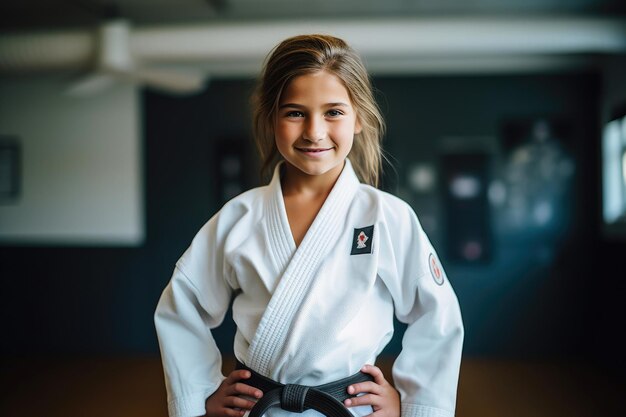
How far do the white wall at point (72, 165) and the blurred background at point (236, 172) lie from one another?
16 millimetres

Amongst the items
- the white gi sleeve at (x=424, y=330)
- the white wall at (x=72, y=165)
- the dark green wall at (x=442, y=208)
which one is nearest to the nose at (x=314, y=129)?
the white gi sleeve at (x=424, y=330)

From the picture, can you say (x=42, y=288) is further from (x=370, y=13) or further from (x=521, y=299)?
(x=521, y=299)

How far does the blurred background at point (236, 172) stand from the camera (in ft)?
13.7

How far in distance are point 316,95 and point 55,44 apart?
3.90m

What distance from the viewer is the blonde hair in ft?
3.38

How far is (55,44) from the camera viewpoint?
416cm

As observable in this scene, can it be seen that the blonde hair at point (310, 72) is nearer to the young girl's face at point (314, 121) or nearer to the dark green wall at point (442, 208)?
the young girl's face at point (314, 121)

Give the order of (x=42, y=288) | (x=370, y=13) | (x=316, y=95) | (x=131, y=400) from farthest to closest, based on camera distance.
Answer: (x=42, y=288) < (x=370, y=13) < (x=131, y=400) < (x=316, y=95)

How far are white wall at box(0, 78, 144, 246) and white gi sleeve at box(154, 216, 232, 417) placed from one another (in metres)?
4.16

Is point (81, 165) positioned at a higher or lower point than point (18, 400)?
higher

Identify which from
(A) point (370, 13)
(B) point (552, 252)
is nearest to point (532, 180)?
(B) point (552, 252)

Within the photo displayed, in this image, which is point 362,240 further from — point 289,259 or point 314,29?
point 314,29

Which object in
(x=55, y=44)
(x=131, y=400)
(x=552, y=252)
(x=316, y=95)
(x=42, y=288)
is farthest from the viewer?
(x=42, y=288)

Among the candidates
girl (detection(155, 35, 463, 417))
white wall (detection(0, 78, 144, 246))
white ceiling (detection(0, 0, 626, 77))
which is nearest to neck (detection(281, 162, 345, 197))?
girl (detection(155, 35, 463, 417))
